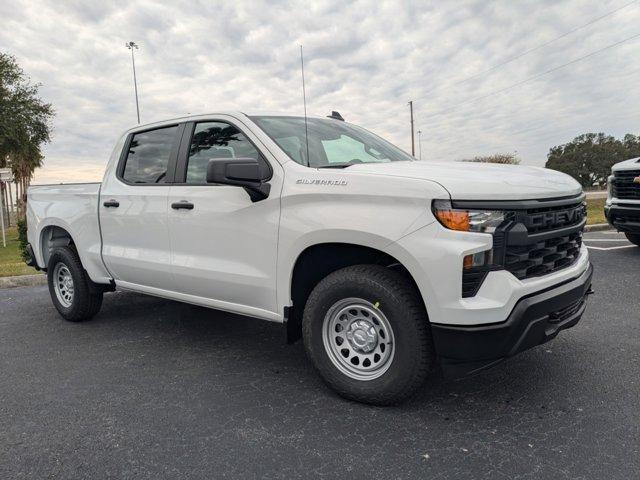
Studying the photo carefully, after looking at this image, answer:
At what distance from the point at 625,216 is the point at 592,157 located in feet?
274

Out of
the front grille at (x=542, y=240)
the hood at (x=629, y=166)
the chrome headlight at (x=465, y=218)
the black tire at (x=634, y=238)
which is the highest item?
Answer: the hood at (x=629, y=166)

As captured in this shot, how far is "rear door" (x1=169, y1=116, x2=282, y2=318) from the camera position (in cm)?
338

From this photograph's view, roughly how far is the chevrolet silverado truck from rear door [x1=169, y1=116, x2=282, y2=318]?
6065 millimetres

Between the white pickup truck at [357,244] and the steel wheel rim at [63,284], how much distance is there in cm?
133

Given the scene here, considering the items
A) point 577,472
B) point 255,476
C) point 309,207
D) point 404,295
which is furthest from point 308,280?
point 577,472

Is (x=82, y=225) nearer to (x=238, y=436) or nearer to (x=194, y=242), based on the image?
(x=194, y=242)

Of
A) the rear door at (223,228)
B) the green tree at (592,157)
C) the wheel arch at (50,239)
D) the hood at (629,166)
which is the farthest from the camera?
the green tree at (592,157)

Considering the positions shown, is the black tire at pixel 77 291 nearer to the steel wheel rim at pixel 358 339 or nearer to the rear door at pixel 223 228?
the rear door at pixel 223 228

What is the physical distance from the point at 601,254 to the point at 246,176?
6.72 metres

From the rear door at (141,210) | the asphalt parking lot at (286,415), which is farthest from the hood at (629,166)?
the rear door at (141,210)

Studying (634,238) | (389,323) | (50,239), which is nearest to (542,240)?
(389,323)

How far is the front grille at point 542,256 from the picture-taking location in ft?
8.82

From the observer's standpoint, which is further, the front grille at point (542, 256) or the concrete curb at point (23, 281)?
the concrete curb at point (23, 281)

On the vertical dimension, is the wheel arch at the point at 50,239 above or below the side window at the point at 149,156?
below
